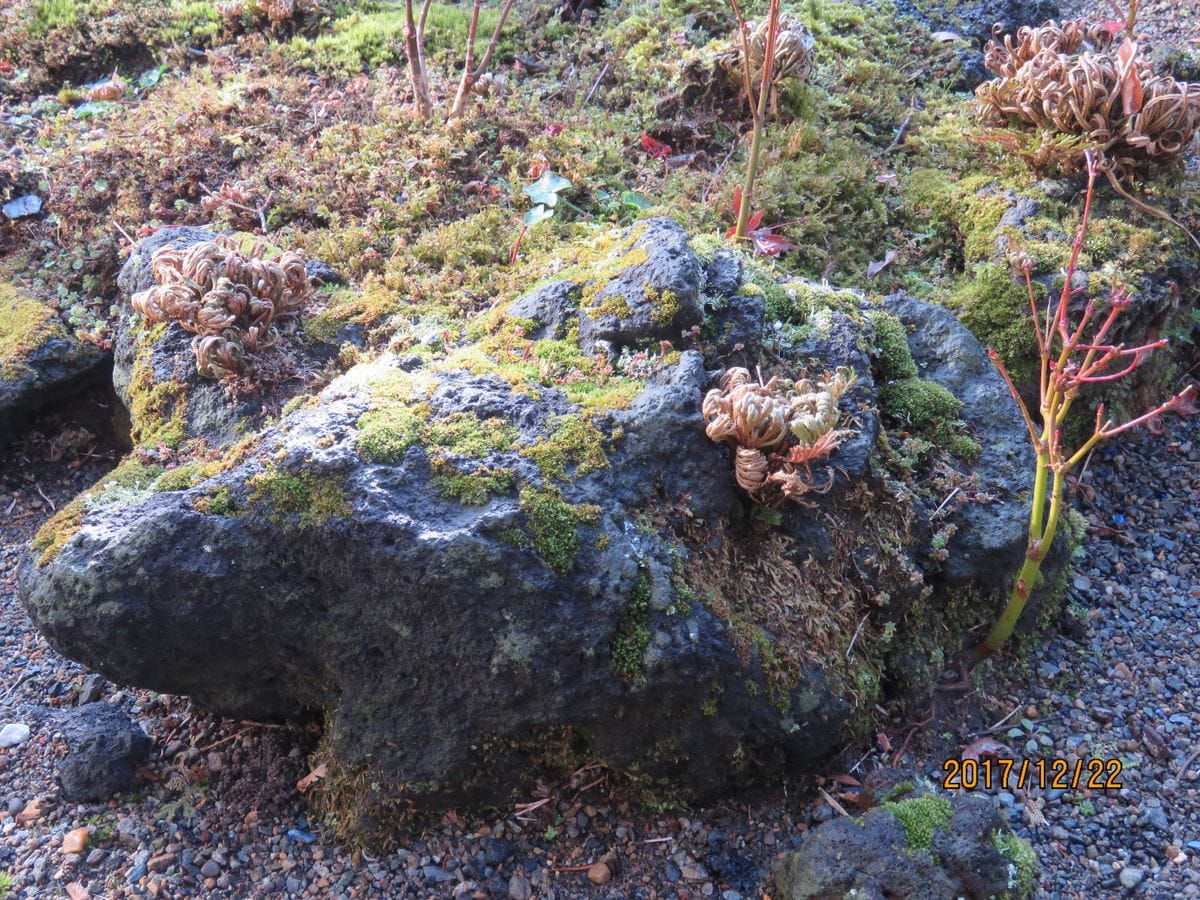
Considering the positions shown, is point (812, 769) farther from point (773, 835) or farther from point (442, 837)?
point (442, 837)

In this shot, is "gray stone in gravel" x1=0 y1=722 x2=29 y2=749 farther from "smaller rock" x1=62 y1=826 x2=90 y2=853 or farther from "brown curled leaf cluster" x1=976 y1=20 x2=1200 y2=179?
"brown curled leaf cluster" x1=976 y1=20 x2=1200 y2=179

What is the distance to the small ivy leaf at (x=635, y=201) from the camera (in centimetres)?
542

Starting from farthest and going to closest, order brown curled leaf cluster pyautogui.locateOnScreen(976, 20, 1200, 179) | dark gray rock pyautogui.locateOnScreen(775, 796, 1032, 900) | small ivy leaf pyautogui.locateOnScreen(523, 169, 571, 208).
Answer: small ivy leaf pyautogui.locateOnScreen(523, 169, 571, 208) → brown curled leaf cluster pyautogui.locateOnScreen(976, 20, 1200, 179) → dark gray rock pyautogui.locateOnScreen(775, 796, 1032, 900)

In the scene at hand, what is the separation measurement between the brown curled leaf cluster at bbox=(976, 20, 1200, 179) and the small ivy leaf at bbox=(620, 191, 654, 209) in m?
2.28

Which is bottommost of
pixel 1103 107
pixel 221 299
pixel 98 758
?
pixel 98 758

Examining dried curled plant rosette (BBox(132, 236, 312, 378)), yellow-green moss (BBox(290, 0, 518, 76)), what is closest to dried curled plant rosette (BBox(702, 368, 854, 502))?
dried curled plant rosette (BBox(132, 236, 312, 378))

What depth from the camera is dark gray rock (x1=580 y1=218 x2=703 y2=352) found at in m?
Result: 3.74

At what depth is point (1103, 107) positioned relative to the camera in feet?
17.0

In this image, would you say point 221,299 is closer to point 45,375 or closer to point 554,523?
point 45,375

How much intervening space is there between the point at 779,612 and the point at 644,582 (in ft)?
2.06

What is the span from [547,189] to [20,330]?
3093 millimetres

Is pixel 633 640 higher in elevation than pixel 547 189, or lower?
lower

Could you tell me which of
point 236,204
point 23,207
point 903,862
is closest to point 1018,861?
point 903,862

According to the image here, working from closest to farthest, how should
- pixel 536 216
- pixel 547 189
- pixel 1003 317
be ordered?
pixel 1003 317, pixel 536 216, pixel 547 189
